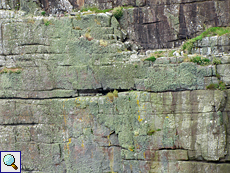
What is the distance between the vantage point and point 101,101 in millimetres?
15102

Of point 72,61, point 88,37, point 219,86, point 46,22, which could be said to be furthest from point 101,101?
point 219,86

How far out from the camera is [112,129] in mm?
15008

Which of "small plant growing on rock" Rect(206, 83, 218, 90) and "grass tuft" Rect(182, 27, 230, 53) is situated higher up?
"grass tuft" Rect(182, 27, 230, 53)

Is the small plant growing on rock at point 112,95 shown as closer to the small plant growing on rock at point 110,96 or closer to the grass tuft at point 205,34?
the small plant growing on rock at point 110,96

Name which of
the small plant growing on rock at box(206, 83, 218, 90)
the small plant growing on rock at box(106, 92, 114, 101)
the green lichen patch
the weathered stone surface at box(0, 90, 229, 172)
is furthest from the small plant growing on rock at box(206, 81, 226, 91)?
the green lichen patch

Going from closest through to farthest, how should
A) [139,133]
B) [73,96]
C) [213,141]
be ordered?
[213,141] → [139,133] → [73,96]

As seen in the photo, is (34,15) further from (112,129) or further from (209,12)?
(209,12)

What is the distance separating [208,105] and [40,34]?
29.1ft

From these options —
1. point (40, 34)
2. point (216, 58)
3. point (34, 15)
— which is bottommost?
point (216, 58)

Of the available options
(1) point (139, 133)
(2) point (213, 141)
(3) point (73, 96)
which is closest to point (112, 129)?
(1) point (139, 133)

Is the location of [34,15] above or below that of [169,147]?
above

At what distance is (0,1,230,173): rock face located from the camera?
1384cm

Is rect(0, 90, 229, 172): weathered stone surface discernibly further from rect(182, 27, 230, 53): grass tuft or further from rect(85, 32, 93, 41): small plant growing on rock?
rect(85, 32, 93, 41): small plant growing on rock

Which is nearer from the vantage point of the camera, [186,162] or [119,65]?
[186,162]
